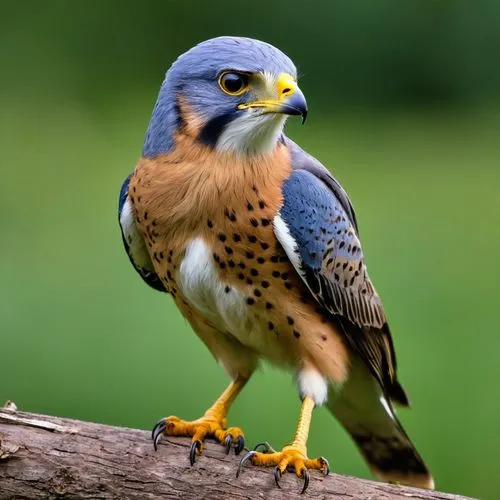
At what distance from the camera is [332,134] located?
31.1 ft

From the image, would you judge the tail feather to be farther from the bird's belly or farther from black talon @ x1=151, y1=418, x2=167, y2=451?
black talon @ x1=151, y1=418, x2=167, y2=451

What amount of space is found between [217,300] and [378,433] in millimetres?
1014

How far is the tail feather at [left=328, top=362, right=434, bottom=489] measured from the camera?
206 inches

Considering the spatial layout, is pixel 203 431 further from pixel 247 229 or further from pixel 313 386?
pixel 247 229

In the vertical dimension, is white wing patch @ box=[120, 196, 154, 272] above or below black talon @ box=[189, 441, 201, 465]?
above

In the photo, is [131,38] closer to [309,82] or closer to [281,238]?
[309,82]

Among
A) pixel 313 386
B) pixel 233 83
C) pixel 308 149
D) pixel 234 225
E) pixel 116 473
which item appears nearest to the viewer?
pixel 116 473

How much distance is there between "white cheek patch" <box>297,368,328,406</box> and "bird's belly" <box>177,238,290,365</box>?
101 mm

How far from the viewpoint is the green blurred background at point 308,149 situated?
21.1ft

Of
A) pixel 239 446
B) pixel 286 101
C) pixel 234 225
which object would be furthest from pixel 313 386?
pixel 286 101

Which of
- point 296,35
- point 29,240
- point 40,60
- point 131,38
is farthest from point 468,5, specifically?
point 29,240

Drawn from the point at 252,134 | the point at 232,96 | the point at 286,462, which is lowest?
the point at 286,462

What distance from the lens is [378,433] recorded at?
212 inches

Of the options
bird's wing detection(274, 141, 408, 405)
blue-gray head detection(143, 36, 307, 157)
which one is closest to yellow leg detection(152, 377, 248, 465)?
bird's wing detection(274, 141, 408, 405)
